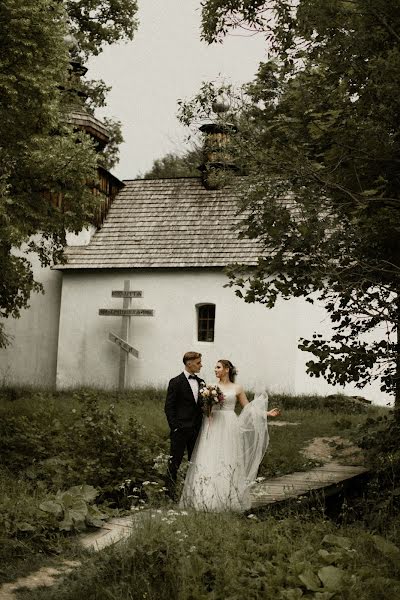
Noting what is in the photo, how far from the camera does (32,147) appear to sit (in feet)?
45.5

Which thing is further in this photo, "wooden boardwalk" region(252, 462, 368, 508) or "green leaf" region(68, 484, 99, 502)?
"wooden boardwalk" region(252, 462, 368, 508)

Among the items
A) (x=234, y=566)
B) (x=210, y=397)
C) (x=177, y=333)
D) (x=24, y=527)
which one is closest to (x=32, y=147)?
(x=210, y=397)

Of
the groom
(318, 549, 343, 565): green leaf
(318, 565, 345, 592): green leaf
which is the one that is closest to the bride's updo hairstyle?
the groom

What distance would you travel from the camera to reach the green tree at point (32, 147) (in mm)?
12547

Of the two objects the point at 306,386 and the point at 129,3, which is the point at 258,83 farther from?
the point at 129,3

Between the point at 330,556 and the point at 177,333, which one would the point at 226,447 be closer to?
the point at 330,556

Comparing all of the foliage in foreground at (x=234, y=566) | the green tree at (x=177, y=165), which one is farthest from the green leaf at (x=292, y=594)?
the green tree at (x=177, y=165)

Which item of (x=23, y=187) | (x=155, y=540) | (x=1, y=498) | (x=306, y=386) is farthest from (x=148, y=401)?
(x=155, y=540)

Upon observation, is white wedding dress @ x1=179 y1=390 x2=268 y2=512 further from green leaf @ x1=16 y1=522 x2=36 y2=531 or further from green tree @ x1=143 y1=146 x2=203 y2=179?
green tree @ x1=143 y1=146 x2=203 y2=179

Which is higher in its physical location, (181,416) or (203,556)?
(181,416)

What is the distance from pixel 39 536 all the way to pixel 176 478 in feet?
8.68

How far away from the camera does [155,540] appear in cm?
645

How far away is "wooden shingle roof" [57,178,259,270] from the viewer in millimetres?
21984

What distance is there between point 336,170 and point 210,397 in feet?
8.86
